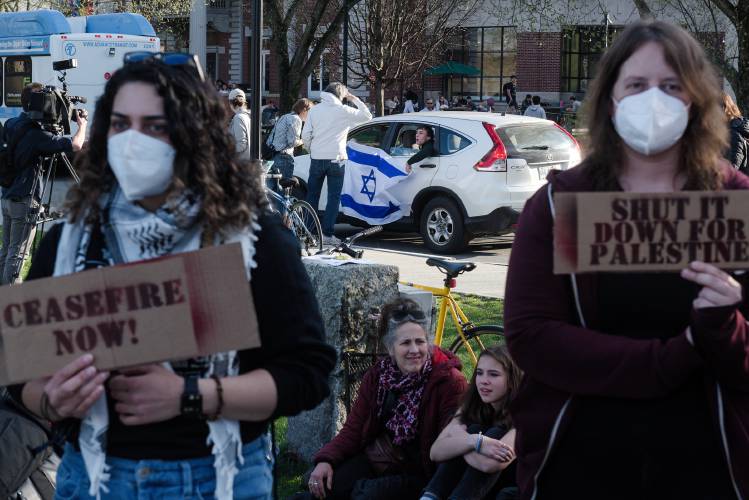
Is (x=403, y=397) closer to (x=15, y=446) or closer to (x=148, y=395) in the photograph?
(x=15, y=446)

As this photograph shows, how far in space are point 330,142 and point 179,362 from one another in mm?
10744

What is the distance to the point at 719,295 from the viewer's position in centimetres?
214

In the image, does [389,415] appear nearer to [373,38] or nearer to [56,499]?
[56,499]

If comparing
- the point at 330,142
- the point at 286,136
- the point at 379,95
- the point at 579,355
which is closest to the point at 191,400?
the point at 579,355

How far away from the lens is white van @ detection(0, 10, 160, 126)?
23.8 m

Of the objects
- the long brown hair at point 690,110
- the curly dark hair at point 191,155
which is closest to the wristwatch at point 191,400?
the curly dark hair at point 191,155

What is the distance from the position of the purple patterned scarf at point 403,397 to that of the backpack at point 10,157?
5849 millimetres

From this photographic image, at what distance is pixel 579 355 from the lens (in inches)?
88.1

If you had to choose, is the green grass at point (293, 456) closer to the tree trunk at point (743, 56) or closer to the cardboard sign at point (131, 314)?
the cardboard sign at point (131, 314)

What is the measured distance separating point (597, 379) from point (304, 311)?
0.59m

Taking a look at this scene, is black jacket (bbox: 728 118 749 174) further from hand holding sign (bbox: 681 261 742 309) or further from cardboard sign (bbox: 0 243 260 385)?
cardboard sign (bbox: 0 243 260 385)

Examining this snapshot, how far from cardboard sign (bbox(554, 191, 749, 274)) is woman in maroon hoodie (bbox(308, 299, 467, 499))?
8.10 feet

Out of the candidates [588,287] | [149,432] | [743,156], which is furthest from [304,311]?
[743,156]

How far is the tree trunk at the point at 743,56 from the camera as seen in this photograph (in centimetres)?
1377
